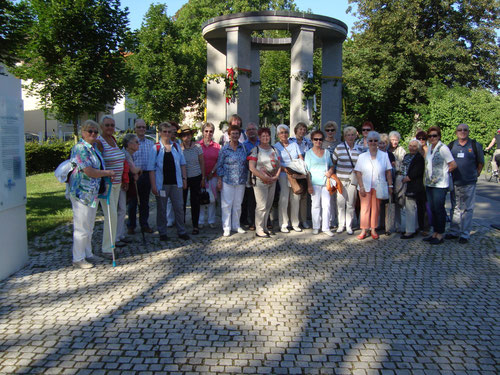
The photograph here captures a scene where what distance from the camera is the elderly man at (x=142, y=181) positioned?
26.0 feet

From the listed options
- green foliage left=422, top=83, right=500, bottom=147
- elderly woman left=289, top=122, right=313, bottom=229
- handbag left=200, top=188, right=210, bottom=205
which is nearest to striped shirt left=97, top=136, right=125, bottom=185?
handbag left=200, top=188, right=210, bottom=205

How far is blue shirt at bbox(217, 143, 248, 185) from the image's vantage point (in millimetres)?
7859

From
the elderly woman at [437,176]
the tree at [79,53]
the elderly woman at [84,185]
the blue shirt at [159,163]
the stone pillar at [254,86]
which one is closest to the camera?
the elderly woman at [84,185]

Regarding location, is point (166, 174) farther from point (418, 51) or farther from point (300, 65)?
point (418, 51)

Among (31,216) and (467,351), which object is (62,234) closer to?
(31,216)

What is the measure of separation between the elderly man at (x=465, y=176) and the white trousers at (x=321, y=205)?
7.42 feet

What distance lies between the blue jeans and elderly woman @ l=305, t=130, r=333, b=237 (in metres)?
1.81

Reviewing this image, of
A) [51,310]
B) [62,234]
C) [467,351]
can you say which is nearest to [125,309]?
[51,310]

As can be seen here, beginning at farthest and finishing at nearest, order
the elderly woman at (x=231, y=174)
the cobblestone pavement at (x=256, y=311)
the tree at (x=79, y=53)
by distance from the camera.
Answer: the tree at (x=79, y=53), the elderly woman at (x=231, y=174), the cobblestone pavement at (x=256, y=311)

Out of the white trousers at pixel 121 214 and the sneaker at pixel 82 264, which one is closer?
the sneaker at pixel 82 264

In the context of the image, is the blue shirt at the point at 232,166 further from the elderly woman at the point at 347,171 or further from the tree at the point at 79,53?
the tree at the point at 79,53

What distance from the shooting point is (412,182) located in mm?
7941

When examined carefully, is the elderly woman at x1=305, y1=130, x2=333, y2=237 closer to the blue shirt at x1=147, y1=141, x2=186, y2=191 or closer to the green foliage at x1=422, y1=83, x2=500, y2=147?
the blue shirt at x1=147, y1=141, x2=186, y2=191

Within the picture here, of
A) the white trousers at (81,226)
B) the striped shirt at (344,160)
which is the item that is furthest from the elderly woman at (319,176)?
the white trousers at (81,226)
